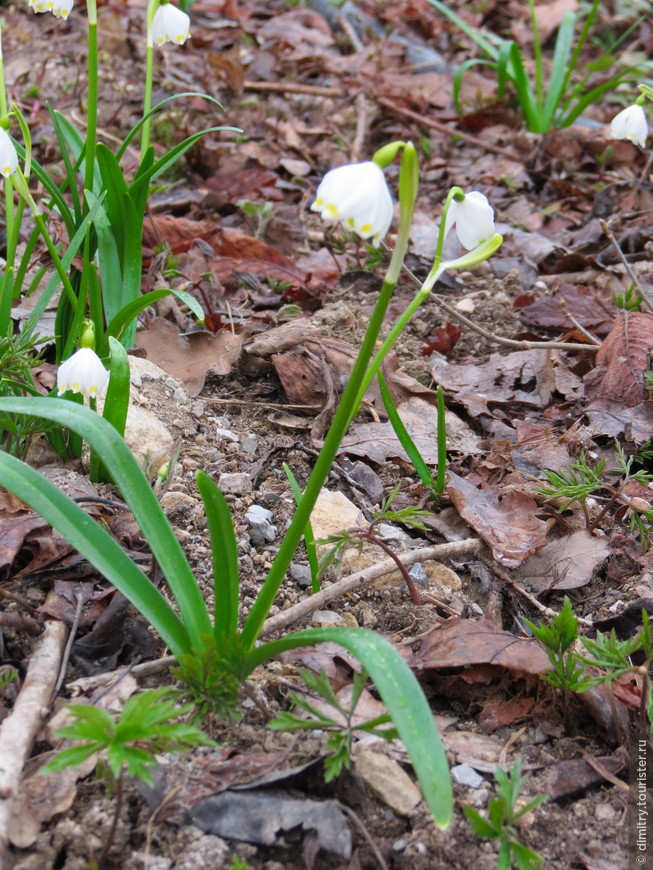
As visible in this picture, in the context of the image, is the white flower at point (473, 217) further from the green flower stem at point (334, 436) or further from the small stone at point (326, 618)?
the small stone at point (326, 618)

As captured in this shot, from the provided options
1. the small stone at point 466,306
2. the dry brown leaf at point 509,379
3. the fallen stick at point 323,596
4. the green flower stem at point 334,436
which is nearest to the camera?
the green flower stem at point 334,436

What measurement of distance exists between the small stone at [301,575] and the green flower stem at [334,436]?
13.2 inches

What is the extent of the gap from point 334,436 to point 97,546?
43 centimetres

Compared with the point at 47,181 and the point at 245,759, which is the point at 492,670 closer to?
the point at 245,759

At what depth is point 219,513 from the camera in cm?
129

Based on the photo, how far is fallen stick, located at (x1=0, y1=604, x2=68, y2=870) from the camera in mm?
1121

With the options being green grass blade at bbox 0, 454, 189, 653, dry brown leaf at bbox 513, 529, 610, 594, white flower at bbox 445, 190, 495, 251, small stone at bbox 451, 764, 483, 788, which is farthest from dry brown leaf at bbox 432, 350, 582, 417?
green grass blade at bbox 0, 454, 189, 653

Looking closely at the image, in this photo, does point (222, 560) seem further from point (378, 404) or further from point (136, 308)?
point (378, 404)

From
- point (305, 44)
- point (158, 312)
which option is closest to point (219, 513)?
point (158, 312)

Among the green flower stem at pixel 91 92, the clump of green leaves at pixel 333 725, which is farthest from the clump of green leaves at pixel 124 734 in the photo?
the green flower stem at pixel 91 92

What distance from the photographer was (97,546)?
1.31 m

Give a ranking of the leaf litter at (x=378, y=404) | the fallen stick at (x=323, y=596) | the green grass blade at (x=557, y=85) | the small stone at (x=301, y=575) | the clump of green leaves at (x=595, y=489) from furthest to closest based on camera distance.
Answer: the green grass blade at (x=557, y=85) → the clump of green leaves at (x=595, y=489) → the small stone at (x=301, y=575) → the fallen stick at (x=323, y=596) → the leaf litter at (x=378, y=404)

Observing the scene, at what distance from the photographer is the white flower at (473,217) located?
1.28 metres

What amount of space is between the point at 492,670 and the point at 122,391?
904mm
